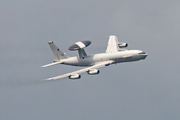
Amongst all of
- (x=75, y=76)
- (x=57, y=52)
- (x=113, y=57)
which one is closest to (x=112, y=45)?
(x=113, y=57)

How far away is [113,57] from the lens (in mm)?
162750

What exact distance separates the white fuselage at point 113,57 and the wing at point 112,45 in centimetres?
1039

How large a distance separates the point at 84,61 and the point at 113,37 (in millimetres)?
22459

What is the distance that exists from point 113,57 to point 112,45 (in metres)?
15.4

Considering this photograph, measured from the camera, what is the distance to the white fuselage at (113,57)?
6398 inches

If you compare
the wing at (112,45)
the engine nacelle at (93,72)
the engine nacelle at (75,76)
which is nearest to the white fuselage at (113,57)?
the engine nacelle at (93,72)

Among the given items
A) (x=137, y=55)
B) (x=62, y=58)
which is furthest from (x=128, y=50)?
(x=62, y=58)

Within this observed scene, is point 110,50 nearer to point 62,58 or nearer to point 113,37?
point 113,37

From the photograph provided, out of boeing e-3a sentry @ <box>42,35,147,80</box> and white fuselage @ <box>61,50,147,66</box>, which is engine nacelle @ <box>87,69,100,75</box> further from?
white fuselage @ <box>61,50,147,66</box>

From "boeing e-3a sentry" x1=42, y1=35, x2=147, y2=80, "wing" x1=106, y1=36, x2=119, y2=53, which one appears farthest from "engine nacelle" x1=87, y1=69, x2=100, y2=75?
"wing" x1=106, y1=36, x2=119, y2=53

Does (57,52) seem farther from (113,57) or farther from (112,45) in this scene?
(113,57)

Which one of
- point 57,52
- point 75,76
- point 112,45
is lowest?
point 75,76

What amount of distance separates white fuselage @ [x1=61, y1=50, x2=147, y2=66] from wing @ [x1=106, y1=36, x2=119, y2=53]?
10.4 meters

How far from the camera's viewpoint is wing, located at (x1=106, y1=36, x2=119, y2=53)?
174 metres
